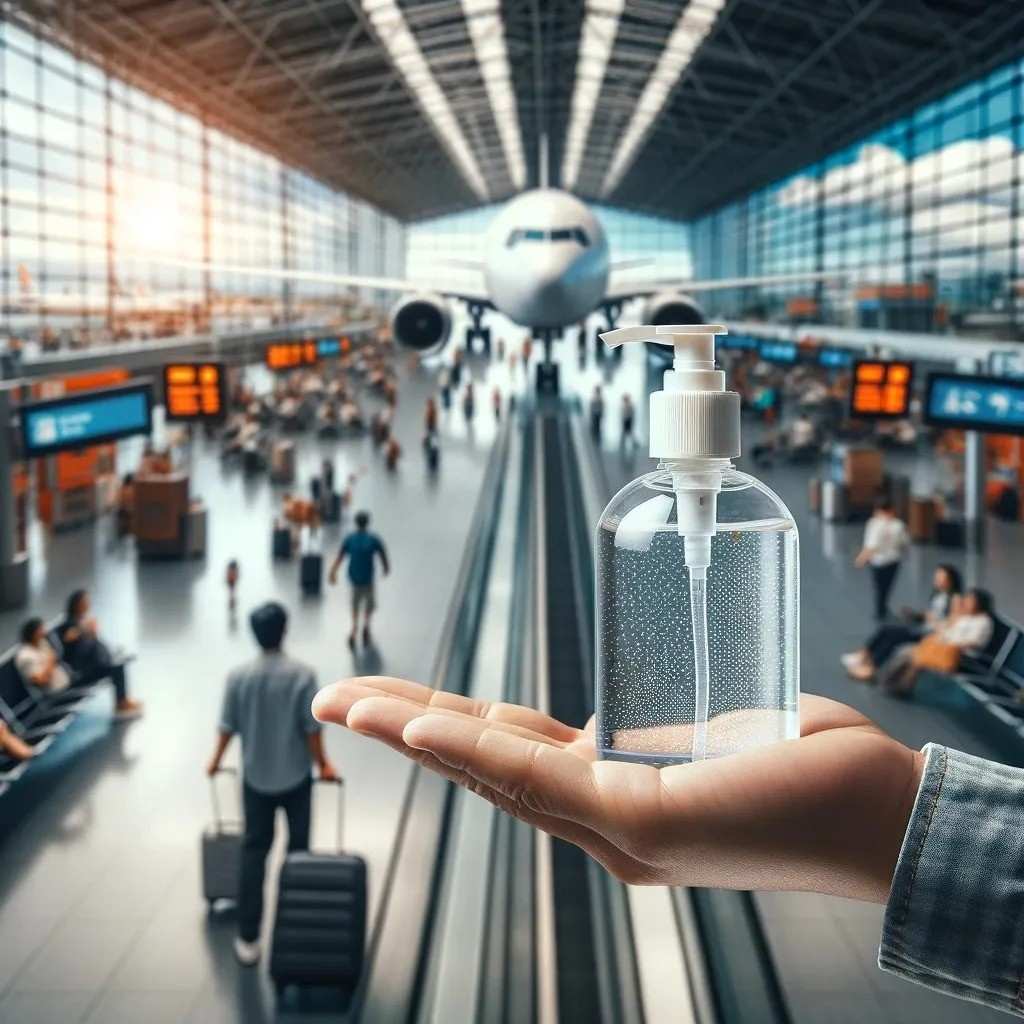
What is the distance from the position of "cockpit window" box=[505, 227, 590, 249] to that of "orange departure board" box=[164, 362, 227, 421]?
24.0 feet

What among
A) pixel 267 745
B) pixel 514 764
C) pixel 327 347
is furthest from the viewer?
pixel 327 347

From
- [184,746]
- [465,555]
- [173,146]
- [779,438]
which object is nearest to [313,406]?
[173,146]

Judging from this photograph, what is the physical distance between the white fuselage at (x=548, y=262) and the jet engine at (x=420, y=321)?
1269mm

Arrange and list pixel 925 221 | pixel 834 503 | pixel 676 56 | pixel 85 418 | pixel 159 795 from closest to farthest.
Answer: pixel 159 795, pixel 85 418, pixel 834 503, pixel 925 221, pixel 676 56

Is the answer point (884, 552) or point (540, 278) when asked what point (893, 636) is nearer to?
point (884, 552)

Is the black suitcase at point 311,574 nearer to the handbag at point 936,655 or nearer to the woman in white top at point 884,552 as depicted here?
the woman in white top at point 884,552

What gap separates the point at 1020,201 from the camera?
25.1 meters

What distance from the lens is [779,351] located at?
Answer: 21250mm

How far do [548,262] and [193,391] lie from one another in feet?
23.9

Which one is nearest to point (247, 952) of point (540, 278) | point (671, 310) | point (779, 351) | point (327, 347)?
point (671, 310)

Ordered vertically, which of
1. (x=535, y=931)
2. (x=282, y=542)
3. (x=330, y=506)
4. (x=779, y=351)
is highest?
(x=779, y=351)

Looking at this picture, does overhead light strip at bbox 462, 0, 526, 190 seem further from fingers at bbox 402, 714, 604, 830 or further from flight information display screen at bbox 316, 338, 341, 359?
fingers at bbox 402, 714, 604, 830

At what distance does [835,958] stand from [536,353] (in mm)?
30449

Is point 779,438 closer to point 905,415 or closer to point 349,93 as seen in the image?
point 905,415
